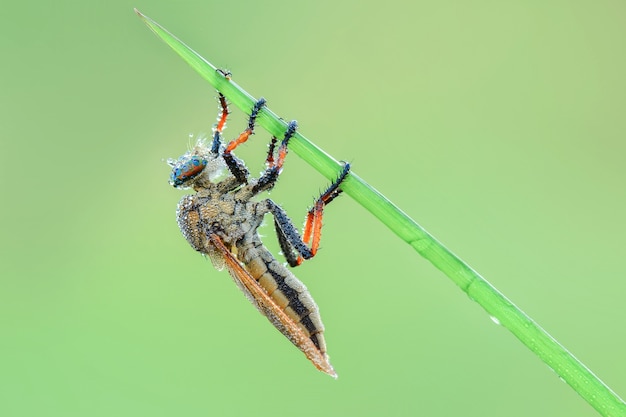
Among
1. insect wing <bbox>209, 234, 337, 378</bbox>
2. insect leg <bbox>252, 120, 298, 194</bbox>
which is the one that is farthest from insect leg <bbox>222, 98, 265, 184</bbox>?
insect wing <bbox>209, 234, 337, 378</bbox>

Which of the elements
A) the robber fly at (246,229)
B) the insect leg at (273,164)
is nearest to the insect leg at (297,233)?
the robber fly at (246,229)

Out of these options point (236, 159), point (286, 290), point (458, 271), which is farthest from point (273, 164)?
point (458, 271)

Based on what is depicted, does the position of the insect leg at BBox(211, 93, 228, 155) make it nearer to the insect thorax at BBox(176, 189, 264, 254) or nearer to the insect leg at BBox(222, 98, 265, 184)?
the insect leg at BBox(222, 98, 265, 184)

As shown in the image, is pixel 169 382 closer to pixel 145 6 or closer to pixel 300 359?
pixel 300 359

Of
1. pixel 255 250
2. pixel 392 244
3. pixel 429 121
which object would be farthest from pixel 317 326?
pixel 429 121

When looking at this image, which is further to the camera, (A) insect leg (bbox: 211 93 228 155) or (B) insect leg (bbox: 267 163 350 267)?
(B) insect leg (bbox: 267 163 350 267)

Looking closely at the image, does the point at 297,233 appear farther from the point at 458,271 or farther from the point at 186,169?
the point at 458,271

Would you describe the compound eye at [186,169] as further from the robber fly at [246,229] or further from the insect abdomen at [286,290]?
the insect abdomen at [286,290]

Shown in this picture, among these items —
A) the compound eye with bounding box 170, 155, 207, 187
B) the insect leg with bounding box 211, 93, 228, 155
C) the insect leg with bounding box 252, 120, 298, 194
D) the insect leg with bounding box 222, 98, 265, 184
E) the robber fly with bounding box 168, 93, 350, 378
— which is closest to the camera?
the insect leg with bounding box 252, 120, 298, 194
